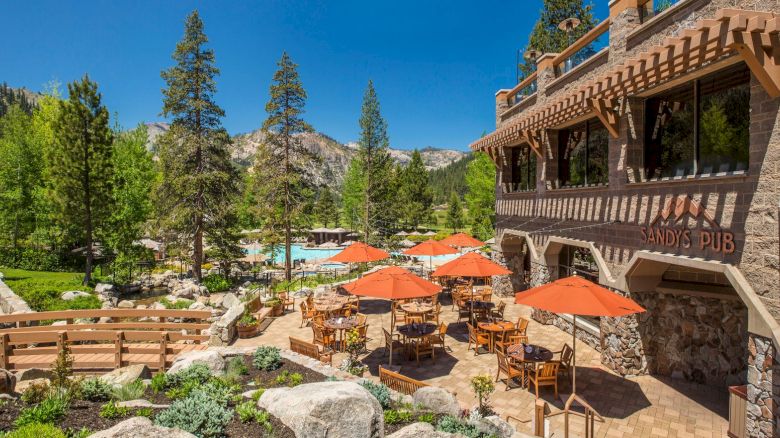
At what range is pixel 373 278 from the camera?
959 cm

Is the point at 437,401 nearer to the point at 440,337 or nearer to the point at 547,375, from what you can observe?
the point at 547,375

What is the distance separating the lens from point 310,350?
31.9 feet

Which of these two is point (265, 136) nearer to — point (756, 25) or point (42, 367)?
point (42, 367)

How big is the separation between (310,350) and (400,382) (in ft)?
9.85

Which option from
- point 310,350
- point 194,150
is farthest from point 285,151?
point 310,350

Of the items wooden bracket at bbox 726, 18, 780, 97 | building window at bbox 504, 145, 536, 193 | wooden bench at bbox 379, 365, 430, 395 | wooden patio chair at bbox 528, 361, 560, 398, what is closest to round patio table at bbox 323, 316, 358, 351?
wooden bench at bbox 379, 365, 430, 395

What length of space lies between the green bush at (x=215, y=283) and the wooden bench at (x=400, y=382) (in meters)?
21.9

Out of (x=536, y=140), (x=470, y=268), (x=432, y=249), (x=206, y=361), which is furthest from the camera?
(x=432, y=249)

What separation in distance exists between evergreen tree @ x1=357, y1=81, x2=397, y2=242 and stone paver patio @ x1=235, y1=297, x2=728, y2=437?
25.9 metres

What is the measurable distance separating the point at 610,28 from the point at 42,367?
17.4 metres

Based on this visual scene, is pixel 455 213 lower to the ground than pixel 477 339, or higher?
higher

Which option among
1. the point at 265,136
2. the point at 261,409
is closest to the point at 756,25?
the point at 261,409

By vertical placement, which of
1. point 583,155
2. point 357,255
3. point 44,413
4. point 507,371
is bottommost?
point 507,371

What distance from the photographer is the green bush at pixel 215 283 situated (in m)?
26.5
